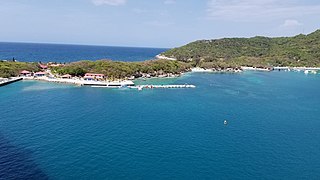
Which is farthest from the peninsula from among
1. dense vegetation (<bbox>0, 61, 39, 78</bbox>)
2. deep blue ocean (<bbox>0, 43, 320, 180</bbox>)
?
deep blue ocean (<bbox>0, 43, 320, 180</bbox>)

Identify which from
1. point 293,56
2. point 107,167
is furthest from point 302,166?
point 293,56

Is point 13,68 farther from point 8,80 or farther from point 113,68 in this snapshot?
point 113,68

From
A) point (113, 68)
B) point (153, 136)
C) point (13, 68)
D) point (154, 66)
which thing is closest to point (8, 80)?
point (13, 68)

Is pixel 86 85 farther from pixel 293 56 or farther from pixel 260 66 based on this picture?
pixel 293 56

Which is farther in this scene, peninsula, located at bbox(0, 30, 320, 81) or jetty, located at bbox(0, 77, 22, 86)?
peninsula, located at bbox(0, 30, 320, 81)

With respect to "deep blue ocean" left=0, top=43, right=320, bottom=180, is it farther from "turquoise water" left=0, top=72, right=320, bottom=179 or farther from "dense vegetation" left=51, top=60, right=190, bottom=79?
"dense vegetation" left=51, top=60, right=190, bottom=79

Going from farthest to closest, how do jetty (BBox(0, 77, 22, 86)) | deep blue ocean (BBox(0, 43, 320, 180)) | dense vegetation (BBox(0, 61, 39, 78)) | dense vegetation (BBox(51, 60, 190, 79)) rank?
dense vegetation (BBox(51, 60, 190, 79)) < dense vegetation (BBox(0, 61, 39, 78)) < jetty (BBox(0, 77, 22, 86)) < deep blue ocean (BBox(0, 43, 320, 180))

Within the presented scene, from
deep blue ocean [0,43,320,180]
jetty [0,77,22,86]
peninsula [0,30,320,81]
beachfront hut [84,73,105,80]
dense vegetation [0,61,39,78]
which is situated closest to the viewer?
deep blue ocean [0,43,320,180]
